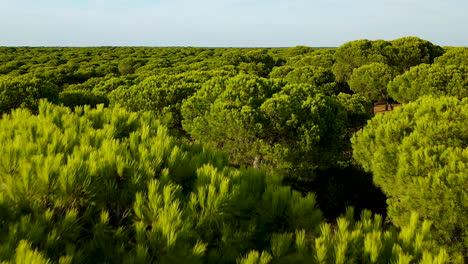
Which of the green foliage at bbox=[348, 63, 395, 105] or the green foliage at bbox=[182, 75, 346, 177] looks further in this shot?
the green foliage at bbox=[348, 63, 395, 105]

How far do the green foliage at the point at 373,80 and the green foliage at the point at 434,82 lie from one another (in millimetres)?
3676

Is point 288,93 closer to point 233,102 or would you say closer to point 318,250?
point 233,102

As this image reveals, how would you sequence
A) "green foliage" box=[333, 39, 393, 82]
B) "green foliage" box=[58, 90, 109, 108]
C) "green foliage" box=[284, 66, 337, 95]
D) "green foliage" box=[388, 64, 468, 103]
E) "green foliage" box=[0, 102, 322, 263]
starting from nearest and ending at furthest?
"green foliage" box=[0, 102, 322, 263]
"green foliage" box=[58, 90, 109, 108]
"green foliage" box=[388, 64, 468, 103]
"green foliage" box=[284, 66, 337, 95]
"green foliage" box=[333, 39, 393, 82]

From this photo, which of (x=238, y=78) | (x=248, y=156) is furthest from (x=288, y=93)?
(x=248, y=156)

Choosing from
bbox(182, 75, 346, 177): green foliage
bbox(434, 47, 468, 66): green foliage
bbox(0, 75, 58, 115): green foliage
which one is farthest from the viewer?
bbox(434, 47, 468, 66): green foliage

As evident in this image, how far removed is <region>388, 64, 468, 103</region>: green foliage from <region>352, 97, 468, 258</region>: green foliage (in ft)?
35.6

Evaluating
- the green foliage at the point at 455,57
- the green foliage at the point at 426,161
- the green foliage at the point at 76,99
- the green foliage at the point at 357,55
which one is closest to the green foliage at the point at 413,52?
the green foliage at the point at 357,55

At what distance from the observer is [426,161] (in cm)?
741

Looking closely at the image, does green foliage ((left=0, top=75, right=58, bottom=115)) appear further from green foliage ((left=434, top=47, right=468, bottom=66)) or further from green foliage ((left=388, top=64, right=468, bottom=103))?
green foliage ((left=434, top=47, right=468, bottom=66))

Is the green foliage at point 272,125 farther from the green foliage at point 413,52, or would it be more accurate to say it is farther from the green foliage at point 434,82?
the green foliage at point 413,52

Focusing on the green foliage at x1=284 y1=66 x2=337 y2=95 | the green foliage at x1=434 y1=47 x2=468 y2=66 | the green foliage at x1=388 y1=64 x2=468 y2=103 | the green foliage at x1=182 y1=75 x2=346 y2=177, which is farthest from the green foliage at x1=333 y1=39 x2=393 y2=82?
the green foliage at x1=182 y1=75 x2=346 y2=177

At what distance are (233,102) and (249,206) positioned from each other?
30.2 feet

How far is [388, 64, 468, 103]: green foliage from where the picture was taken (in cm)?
1892

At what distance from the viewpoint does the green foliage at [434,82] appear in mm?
18922
